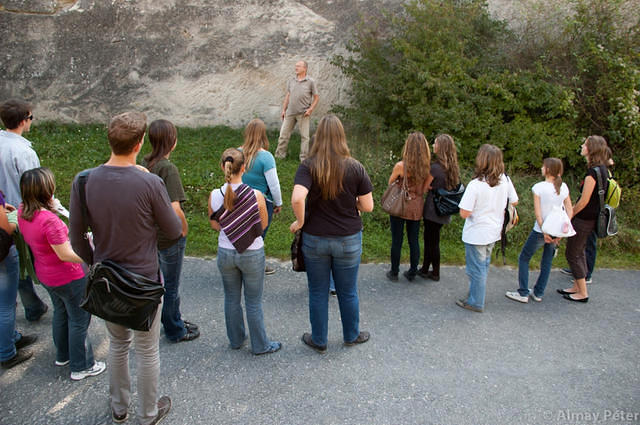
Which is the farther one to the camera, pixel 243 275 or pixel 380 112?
pixel 380 112

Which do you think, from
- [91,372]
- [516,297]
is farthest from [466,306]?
[91,372]

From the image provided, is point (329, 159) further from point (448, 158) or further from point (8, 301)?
point (8, 301)

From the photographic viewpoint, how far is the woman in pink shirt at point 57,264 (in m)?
3.15

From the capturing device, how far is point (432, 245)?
5277 mm

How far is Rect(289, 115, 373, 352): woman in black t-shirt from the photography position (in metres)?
3.49

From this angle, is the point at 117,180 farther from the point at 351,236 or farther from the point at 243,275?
the point at 351,236

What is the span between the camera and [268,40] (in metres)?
9.95

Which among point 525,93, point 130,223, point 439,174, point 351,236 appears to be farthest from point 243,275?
point 525,93

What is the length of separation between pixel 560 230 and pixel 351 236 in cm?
238

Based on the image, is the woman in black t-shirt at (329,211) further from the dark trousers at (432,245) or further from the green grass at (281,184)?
the green grass at (281,184)

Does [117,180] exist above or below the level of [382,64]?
below

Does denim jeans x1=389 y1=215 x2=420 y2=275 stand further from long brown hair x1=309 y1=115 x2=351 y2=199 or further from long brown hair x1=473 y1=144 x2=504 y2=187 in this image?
long brown hair x1=309 y1=115 x2=351 y2=199

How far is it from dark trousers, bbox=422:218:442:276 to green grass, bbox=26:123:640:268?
615mm

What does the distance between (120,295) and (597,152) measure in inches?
187
